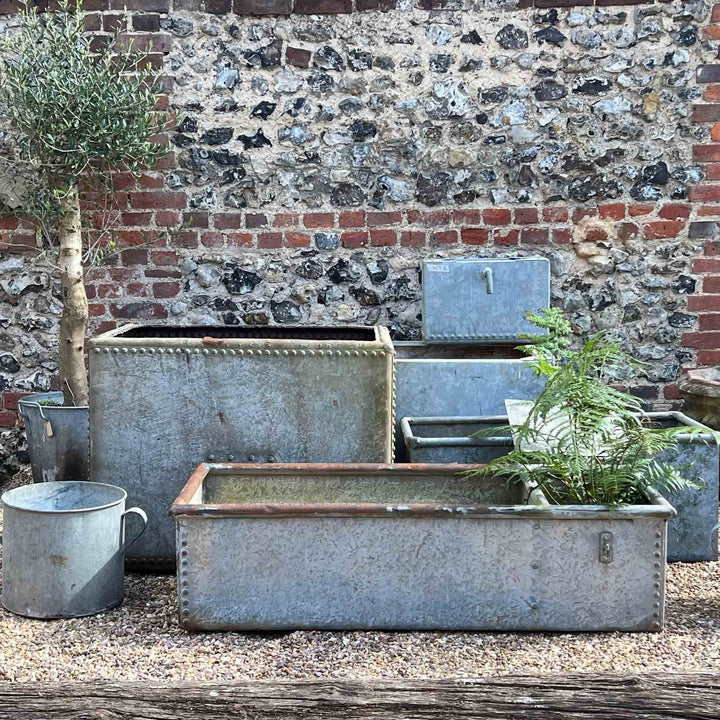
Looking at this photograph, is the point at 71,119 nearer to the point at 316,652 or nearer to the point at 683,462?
the point at 316,652

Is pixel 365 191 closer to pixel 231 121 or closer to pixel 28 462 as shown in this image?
pixel 231 121

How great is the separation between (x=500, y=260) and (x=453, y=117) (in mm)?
777

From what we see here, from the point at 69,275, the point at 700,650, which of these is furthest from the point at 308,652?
the point at 69,275

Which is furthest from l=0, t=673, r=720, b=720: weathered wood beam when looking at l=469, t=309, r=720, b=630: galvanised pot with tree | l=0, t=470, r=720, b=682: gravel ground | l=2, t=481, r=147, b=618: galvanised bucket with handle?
l=2, t=481, r=147, b=618: galvanised bucket with handle

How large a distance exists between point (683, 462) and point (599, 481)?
63cm

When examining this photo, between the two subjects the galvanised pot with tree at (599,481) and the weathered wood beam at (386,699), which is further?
the galvanised pot with tree at (599,481)

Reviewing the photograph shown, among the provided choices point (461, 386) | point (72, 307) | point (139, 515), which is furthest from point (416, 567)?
point (72, 307)

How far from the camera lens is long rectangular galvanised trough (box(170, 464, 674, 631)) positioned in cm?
282

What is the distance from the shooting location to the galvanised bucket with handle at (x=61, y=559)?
2.97 m

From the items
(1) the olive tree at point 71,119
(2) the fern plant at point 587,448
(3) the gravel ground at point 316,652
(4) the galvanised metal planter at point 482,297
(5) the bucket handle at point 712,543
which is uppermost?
(1) the olive tree at point 71,119

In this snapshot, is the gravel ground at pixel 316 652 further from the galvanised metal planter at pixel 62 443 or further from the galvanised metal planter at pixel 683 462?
the galvanised metal planter at pixel 62 443

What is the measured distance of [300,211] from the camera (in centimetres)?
484

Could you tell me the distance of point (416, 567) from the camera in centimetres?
286

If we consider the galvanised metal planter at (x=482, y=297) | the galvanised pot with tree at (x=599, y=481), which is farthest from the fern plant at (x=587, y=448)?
the galvanised metal planter at (x=482, y=297)
